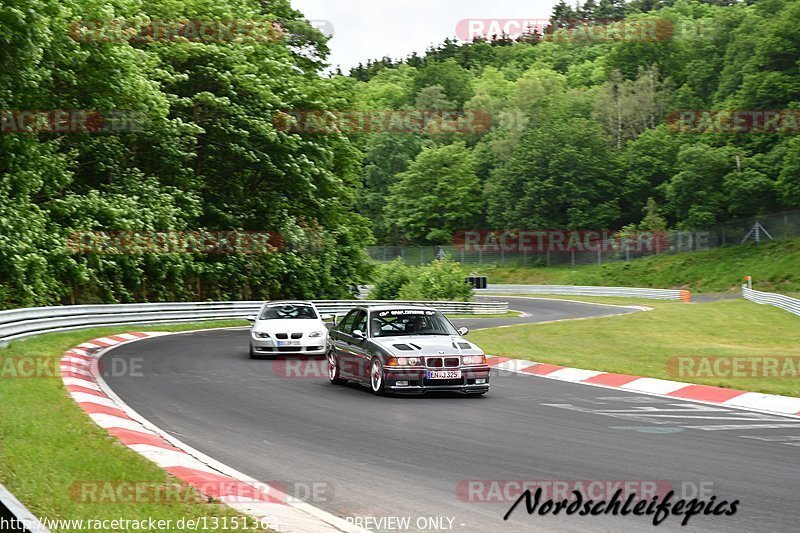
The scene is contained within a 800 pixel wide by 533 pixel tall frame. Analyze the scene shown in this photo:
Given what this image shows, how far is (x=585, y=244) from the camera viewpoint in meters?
90.1

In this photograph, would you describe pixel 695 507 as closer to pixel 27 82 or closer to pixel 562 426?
pixel 562 426

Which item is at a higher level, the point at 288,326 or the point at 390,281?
the point at 288,326

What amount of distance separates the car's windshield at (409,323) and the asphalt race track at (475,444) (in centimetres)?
113

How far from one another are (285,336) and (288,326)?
33 cm

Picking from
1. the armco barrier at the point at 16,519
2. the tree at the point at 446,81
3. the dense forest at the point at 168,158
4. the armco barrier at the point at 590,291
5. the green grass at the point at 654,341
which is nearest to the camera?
the armco barrier at the point at 16,519

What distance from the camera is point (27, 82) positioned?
24578 millimetres

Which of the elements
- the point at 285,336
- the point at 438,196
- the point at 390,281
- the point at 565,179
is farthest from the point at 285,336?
the point at 438,196

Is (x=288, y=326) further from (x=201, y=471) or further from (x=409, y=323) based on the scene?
(x=201, y=471)

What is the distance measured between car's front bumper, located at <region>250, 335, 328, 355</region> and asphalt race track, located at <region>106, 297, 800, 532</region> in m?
4.39

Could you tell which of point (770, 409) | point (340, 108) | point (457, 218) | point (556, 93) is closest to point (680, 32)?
point (556, 93)

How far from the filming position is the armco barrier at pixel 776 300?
4331cm

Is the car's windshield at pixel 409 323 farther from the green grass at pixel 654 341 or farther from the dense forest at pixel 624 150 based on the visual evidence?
the dense forest at pixel 624 150

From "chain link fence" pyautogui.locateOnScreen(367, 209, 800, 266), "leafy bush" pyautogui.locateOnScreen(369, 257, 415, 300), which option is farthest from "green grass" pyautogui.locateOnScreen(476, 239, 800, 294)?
"leafy bush" pyautogui.locateOnScreen(369, 257, 415, 300)

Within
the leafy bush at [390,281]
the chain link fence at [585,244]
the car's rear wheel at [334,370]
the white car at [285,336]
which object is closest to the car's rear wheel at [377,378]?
the car's rear wheel at [334,370]
